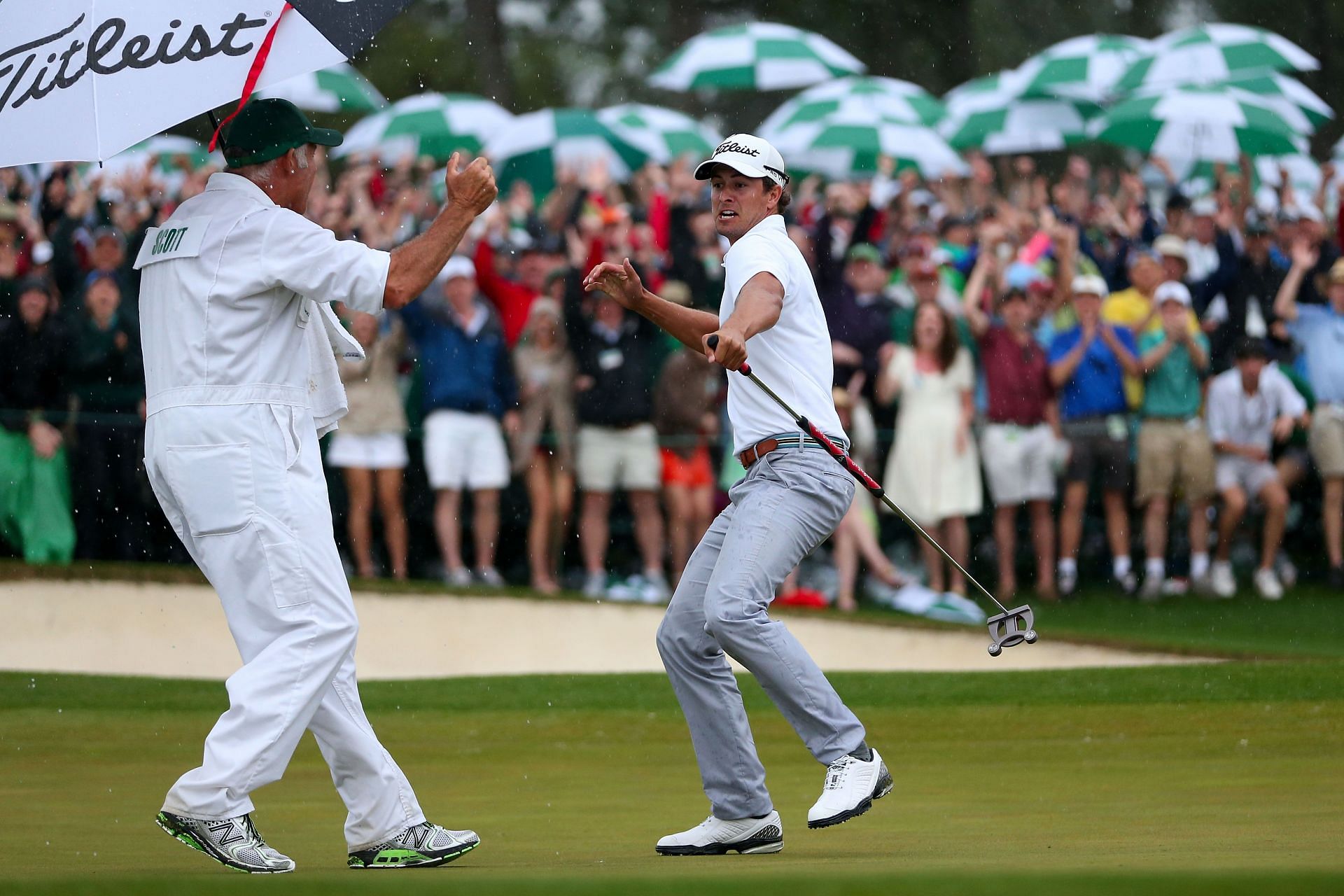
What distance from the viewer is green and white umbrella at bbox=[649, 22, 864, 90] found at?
19.2 meters

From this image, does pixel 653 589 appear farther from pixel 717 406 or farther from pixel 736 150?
pixel 736 150

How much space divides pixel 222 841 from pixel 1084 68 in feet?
49.9

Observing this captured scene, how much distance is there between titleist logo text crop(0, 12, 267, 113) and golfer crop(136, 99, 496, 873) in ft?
0.98

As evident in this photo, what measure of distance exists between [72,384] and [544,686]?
4435 mm

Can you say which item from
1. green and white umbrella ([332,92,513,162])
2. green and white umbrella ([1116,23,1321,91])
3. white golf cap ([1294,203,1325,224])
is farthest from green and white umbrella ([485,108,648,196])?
white golf cap ([1294,203,1325,224])

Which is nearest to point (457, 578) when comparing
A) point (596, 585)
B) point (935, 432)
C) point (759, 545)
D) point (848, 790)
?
point (596, 585)

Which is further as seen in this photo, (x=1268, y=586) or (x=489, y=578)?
(x=1268, y=586)

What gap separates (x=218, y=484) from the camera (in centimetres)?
547

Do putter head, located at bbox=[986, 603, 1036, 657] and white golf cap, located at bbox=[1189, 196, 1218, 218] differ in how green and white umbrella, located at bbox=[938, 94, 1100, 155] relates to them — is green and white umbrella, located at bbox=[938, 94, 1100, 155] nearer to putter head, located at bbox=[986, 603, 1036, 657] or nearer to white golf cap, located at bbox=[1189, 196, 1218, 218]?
white golf cap, located at bbox=[1189, 196, 1218, 218]

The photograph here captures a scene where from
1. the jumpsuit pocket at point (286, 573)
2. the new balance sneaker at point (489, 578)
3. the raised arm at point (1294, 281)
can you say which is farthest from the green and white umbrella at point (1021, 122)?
the jumpsuit pocket at point (286, 573)

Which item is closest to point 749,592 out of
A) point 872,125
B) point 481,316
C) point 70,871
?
point 70,871

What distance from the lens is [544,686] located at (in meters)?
10.5

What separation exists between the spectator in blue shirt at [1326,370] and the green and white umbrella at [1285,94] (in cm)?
455

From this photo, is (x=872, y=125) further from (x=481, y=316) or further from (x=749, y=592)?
(x=749, y=592)
